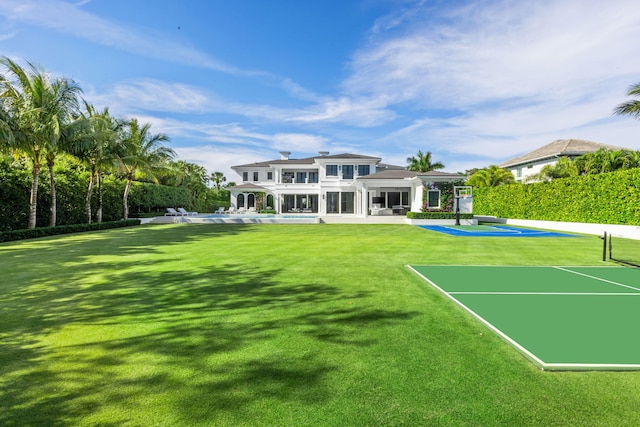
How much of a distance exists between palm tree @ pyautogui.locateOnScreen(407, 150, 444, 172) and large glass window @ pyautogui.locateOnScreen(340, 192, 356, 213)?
17485mm

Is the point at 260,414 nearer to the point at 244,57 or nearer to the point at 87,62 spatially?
the point at 87,62

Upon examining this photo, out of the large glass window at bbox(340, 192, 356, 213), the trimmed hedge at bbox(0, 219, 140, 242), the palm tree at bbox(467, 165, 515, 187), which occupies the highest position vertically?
the palm tree at bbox(467, 165, 515, 187)

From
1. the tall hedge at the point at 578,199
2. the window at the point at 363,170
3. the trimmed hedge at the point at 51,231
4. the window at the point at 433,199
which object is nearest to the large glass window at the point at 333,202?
the window at the point at 363,170

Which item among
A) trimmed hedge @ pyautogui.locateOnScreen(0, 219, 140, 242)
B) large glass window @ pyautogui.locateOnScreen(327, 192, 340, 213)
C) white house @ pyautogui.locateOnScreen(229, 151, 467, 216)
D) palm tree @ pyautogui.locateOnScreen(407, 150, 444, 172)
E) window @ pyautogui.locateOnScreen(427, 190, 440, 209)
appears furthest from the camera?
palm tree @ pyautogui.locateOnScreen(407, 150, 444, 172)

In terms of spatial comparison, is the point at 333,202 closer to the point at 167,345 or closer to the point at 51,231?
the point at 51,231

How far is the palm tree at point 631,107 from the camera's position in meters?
17.6

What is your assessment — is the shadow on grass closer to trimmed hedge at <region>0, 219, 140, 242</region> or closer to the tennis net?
the tennis net

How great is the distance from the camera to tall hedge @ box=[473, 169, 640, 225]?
1812 centimetres

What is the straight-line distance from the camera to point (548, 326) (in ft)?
15.3

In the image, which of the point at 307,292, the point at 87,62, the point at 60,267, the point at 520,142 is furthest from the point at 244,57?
the point at 520,142

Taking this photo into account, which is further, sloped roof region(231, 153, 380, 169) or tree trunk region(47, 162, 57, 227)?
sloped roof region(231, 153, 380, 169)

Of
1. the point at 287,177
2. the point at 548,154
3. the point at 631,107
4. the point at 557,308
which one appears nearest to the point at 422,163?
the point at 548,154

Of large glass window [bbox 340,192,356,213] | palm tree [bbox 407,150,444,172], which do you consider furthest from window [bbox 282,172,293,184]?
palm tree [bbox 407,150,444,172]

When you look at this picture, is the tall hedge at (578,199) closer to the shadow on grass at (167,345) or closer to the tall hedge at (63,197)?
the shadow on grass at (167,345)
